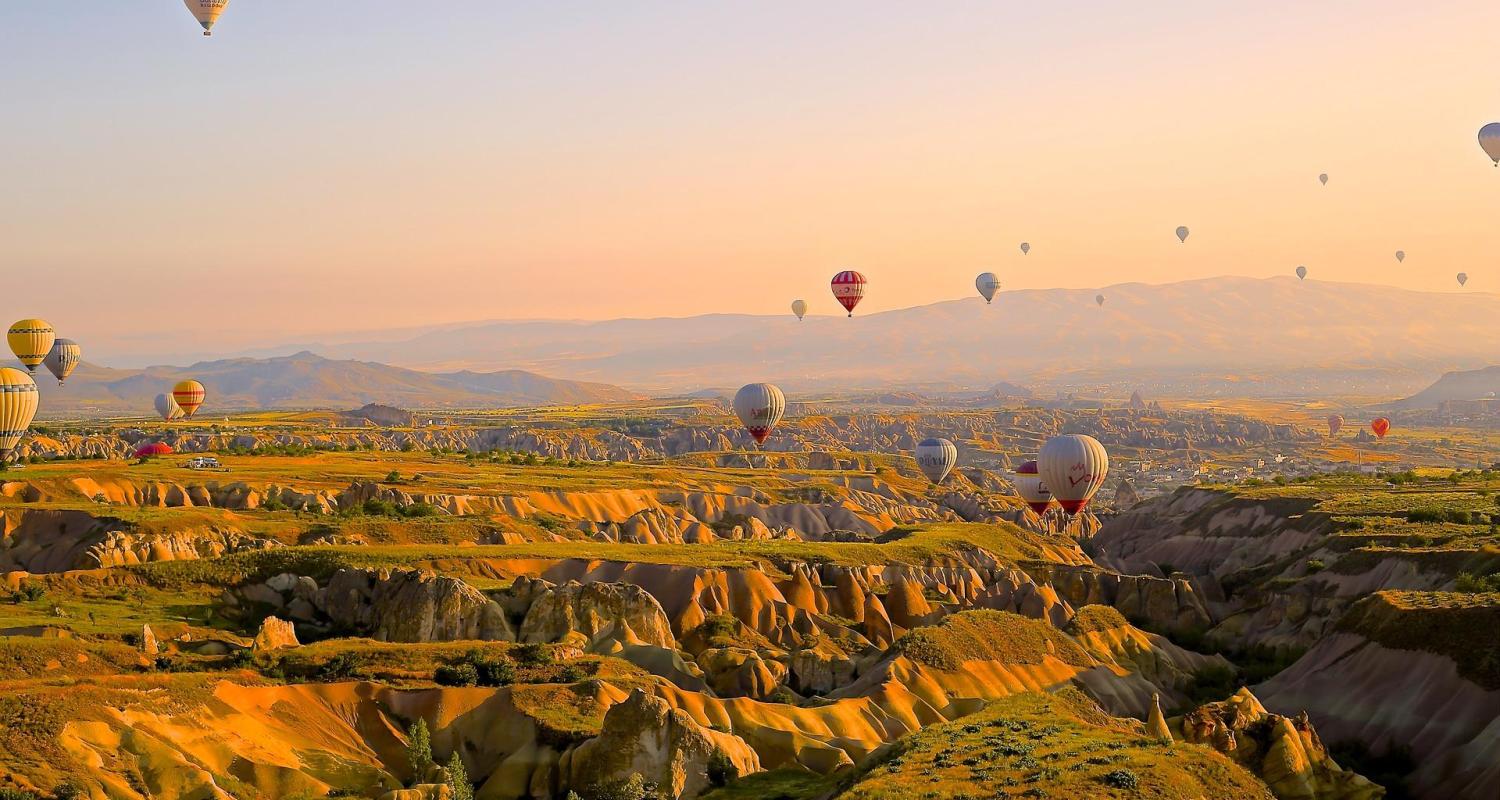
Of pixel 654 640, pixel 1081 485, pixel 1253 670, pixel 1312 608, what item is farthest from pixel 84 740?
pixel 1081 485

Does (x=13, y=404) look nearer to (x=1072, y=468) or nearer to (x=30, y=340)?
(x=30, y=340)

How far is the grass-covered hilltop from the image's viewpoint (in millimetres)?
47562

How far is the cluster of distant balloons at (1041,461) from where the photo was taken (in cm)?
10962

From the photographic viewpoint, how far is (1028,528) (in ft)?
460

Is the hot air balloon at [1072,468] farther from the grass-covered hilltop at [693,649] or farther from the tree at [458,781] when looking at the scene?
the tree at [458,781]

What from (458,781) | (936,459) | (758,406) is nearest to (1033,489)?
(758,406)

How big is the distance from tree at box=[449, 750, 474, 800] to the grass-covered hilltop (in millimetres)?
156

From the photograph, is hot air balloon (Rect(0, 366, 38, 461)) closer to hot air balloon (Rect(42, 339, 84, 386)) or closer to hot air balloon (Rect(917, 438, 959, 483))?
hot air balloon (Rect(42, 339, 84, 386))

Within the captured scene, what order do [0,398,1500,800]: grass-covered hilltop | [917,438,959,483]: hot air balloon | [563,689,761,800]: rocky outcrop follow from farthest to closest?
[917,438,959,483]: hot air balloon, [563,689,761,800]: rocky outcrop, [0,398,1500,800]: grass-covered hilltop

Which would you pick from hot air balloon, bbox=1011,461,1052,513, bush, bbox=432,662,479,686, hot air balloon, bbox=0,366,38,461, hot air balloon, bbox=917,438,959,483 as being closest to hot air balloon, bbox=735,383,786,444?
hot air balloon, bbox=1011,461,1052,513

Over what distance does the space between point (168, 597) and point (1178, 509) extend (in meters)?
97.8

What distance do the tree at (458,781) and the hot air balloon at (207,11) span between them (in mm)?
63348

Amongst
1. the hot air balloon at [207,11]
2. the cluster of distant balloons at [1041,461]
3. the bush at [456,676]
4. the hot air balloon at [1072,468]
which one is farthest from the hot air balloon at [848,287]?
the bush at [456,676]

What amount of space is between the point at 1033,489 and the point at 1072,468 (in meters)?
33.8
